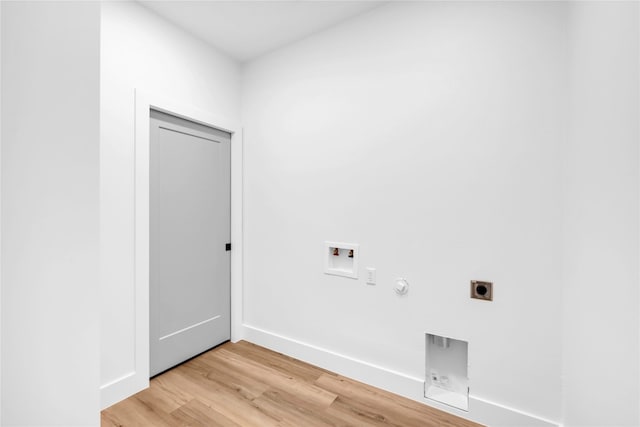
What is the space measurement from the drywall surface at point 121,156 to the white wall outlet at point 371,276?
1591 mm

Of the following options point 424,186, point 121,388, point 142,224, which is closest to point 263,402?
point 121,388

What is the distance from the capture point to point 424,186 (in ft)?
6.08

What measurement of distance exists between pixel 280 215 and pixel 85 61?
6.13 feet

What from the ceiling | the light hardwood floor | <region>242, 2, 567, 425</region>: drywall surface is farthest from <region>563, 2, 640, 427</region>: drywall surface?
the ceiling

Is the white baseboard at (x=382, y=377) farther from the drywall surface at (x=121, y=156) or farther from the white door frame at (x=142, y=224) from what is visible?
the drywall surface at (x=121, y=156)

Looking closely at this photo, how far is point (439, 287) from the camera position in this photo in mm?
1808

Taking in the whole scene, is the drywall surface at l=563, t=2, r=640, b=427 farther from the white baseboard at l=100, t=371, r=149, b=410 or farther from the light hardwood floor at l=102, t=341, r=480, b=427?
the white baseboard at l=100, t=371, r=149, b=410

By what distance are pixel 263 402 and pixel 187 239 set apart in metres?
1.30

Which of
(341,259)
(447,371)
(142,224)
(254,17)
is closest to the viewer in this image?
(447,371)

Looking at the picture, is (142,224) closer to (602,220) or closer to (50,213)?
(50,213)

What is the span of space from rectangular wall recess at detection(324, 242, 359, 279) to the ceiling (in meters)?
1.66

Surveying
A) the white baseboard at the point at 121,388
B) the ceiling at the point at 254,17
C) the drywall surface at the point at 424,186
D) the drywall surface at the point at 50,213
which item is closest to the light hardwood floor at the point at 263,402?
the white baseboard at the point at 121,388

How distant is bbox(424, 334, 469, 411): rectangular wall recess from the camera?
1797 mm

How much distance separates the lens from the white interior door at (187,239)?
2.12 meters
